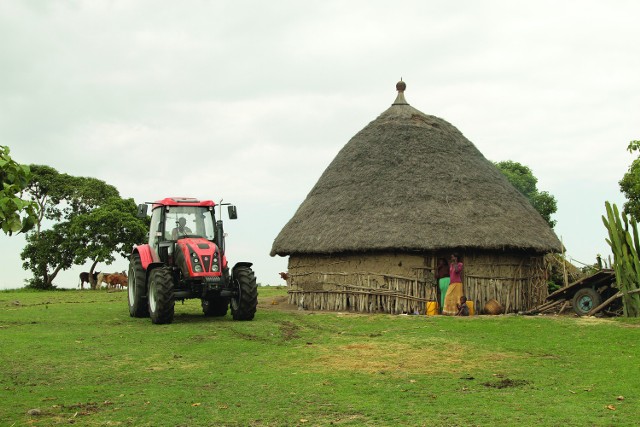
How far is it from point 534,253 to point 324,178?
7455 mm

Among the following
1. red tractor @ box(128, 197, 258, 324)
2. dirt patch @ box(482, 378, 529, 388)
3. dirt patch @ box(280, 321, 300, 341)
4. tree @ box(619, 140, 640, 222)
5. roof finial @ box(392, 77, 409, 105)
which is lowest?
dirt patch @ box(482, 378, 529, 388)

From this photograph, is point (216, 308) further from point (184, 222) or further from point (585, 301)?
point (585, 301)

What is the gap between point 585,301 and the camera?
60.3ft

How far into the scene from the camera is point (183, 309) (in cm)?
1958

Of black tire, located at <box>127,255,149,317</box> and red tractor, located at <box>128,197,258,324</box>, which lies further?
black tire, located at <box>127,255,149,317</box>

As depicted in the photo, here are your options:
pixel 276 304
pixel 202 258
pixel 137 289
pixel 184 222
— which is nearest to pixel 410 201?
pixel 276 304

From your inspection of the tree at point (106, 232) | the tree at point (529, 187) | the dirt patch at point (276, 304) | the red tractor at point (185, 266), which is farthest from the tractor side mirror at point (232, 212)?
the tree at point (529, 187)

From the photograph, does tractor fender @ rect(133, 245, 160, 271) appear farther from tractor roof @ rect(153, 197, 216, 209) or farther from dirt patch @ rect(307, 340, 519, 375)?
dirt patch @ rect(307, 340, 519, 375)

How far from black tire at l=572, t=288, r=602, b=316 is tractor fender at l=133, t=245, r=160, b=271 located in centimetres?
1106


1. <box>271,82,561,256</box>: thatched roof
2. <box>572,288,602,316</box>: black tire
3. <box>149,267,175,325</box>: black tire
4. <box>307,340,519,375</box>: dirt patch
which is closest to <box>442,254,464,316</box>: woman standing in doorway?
<box>271,82,561,256</box>: thatched roof

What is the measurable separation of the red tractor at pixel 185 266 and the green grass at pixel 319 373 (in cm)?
66

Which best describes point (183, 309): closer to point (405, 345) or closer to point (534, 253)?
point (405, 345)

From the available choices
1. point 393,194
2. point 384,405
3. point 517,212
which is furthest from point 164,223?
point 517,212

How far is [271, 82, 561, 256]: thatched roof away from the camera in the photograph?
63.0 feet
